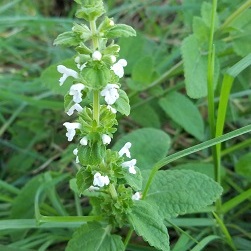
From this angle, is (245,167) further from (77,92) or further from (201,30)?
(77,92)

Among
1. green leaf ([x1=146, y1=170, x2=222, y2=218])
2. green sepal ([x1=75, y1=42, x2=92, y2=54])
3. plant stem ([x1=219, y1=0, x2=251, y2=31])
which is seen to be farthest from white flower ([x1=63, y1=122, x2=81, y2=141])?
plant stem ([x1=219, y1=0, x2=251, y2=31])

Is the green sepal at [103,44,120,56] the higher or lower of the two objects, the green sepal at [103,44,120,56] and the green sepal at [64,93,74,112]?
the higher

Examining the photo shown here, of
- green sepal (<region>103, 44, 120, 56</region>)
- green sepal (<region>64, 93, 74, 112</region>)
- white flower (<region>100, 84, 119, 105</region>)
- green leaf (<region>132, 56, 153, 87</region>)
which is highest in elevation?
green leaf (<region>132, 56, 153, 87</region>)

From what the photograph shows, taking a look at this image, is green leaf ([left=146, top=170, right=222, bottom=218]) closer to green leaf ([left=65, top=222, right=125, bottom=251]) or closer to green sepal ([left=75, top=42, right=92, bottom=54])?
green leaf ([left=65, top=222, right=125, bottom=251])

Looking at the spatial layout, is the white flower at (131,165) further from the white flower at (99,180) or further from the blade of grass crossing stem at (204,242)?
the blade of grass crossing stem at (204,242)

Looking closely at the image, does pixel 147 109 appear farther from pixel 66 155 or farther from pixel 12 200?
pixel 12 200

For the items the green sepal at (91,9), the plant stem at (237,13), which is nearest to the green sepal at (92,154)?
the green sepal at (91,9)

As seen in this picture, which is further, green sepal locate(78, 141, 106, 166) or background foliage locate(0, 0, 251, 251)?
background foliage locate(0, 0, 251, 251)
